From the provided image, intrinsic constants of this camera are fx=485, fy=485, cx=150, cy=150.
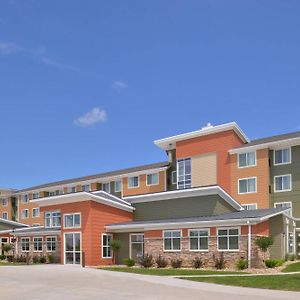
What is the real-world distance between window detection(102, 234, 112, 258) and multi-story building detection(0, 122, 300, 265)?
3.2 inches

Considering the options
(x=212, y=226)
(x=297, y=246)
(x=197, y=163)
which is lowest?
(x=297, y=246)

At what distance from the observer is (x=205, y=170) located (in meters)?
50.0

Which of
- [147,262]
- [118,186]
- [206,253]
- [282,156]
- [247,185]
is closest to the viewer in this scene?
[206,253]

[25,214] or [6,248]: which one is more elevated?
[25,214]

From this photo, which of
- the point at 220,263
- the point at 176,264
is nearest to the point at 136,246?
the point at 176,264

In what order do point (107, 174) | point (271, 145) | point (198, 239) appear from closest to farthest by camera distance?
point (198, 239), point (271, 145), point (107, 174)

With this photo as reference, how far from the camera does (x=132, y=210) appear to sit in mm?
42250

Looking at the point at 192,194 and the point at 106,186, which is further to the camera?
the point at 106,186

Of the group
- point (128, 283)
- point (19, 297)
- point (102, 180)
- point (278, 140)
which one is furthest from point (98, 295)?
point (102, 180)

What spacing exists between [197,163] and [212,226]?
1787 cm

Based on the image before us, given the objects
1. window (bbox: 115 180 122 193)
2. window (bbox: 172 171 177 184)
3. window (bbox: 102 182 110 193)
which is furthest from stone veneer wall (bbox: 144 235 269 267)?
window (bbox: 102 182 110 193)

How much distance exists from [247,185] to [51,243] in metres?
20.1

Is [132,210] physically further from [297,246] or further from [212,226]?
[297,246]

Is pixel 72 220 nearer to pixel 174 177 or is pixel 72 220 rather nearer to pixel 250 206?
pixel 250 206
